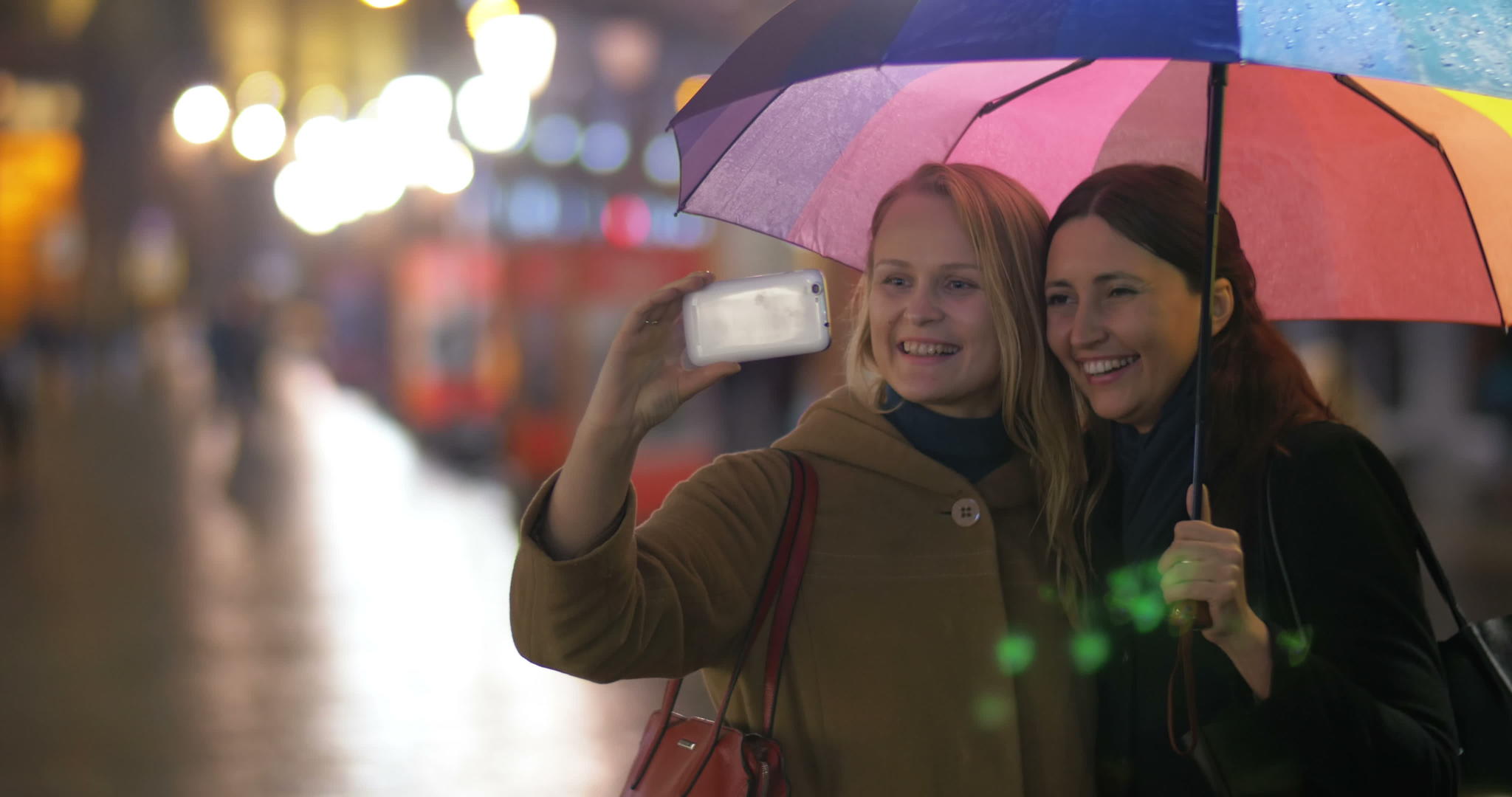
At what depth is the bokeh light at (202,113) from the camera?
11547 mm

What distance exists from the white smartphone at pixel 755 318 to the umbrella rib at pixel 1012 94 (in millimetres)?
932

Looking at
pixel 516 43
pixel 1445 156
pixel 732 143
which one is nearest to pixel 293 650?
pixel 516 43

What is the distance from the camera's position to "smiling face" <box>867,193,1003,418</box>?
8.21 feet

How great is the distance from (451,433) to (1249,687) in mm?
17304

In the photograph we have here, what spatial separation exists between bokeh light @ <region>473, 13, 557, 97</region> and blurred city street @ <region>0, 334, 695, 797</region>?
3373 millimetres

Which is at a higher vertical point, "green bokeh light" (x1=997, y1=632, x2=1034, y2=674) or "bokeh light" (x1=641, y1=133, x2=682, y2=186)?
"bokeh light" (x1=641, y1=133, x2=682, y2=186)

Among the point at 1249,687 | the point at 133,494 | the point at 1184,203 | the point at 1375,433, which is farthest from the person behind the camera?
the point at 133,494

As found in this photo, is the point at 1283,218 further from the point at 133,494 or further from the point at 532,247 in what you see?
the point at 133,494

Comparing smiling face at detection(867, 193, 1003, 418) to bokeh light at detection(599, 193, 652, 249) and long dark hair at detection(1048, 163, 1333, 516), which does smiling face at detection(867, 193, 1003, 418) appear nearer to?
long dark hair at detection(1048, 163, 1333, 516)

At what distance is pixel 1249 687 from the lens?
2215 mm

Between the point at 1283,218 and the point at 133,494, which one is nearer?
the point at 1283,218

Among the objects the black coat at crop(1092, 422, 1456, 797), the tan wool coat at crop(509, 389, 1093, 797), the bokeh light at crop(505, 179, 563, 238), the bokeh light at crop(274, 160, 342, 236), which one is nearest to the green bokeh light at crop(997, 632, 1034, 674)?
the tan wool coat at crop(509, 389, 1093, 797)

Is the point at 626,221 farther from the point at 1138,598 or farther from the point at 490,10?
the point at 1138,598

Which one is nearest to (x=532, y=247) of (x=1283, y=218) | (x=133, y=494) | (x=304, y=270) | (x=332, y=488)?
(x=332, y=488)
